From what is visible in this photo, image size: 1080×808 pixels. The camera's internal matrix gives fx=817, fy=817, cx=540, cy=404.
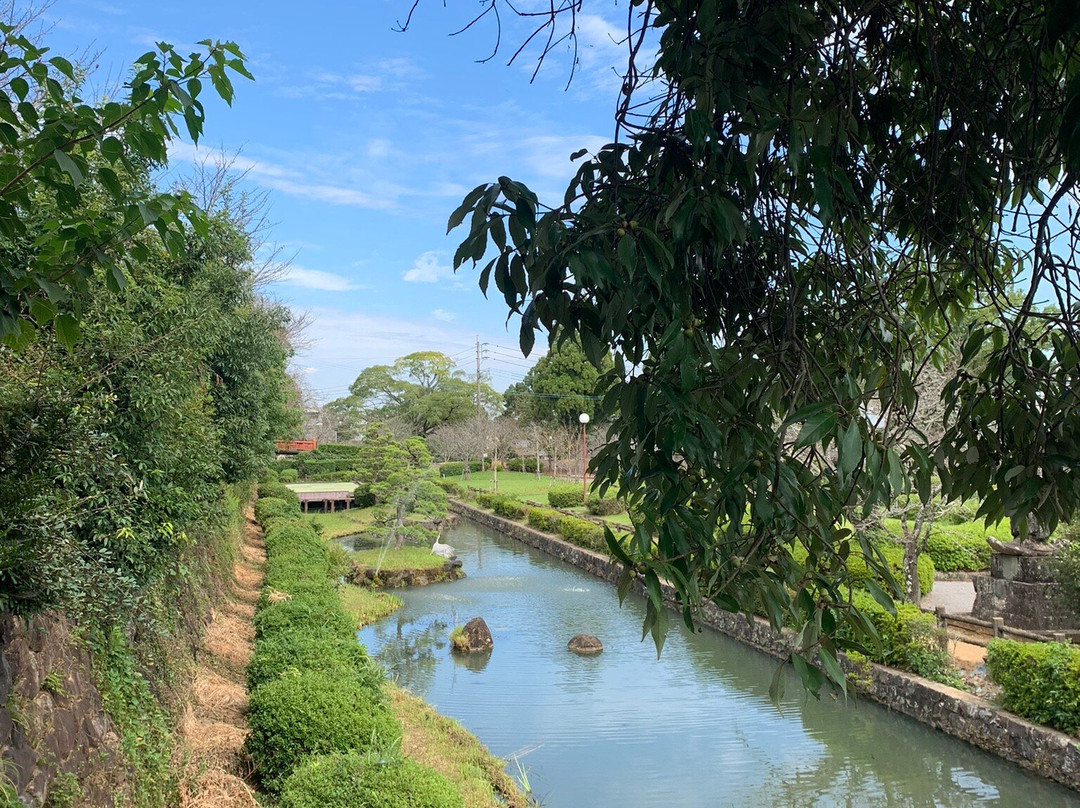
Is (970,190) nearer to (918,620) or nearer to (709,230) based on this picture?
(709,230)

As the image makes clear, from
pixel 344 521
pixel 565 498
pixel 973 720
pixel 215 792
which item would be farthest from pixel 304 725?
pixel 344 521

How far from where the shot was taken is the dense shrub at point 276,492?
76.8 ft

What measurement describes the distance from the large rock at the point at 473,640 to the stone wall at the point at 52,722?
8830 mm

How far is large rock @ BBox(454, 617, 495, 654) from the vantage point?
13.0m

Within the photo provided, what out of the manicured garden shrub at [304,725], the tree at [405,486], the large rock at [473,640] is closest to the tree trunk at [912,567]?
the large rock at [473,640]

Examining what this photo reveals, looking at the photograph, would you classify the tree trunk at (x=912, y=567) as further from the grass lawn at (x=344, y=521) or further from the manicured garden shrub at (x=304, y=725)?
the grass lawn at (x=344, y=521)

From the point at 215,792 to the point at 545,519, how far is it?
66.7ft

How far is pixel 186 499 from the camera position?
514cm

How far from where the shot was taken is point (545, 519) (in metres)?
25.3

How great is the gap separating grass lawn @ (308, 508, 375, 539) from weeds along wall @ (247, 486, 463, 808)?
55.8 feet

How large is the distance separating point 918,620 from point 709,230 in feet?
31.6

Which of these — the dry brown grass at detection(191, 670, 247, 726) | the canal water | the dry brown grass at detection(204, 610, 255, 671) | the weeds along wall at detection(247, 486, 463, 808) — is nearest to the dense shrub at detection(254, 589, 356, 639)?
the weeds along wall at detection(247, 486, 463, 808)

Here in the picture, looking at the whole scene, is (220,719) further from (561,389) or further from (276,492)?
(561,389)

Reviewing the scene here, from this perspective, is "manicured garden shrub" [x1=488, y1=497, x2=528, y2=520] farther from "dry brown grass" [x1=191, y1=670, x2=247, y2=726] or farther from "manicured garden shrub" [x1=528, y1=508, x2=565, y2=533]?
"dry brown grass" [x1=191, y1=670, x2=247, y2=726]
